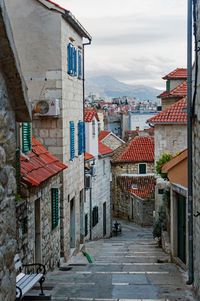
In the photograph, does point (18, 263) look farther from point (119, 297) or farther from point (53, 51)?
point (53, 51)

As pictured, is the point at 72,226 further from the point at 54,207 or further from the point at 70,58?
the point at 70,58

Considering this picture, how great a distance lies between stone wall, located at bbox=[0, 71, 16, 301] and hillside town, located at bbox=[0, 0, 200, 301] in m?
0.01

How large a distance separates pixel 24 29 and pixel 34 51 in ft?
2.43

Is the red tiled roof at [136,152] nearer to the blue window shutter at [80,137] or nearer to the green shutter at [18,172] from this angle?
the blue window shutter at [80,137]

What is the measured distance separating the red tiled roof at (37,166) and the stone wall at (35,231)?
0.24 m

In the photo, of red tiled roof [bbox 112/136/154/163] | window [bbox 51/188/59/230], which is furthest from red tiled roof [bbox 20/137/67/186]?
red tiled roof [bbox 112/136/154/163]

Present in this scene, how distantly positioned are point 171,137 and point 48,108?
9488 mm

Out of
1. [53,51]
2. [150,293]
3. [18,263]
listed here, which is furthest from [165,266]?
[53,51]

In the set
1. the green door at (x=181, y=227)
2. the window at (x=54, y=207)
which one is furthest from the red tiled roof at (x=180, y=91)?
the window at (x=54, y=207)

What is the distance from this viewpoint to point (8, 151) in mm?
5316

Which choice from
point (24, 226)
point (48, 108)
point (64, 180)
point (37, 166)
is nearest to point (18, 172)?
point (24, 226)

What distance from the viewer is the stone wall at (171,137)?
20891mm

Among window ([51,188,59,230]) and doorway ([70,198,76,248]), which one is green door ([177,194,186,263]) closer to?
window ([51,188,59,230])

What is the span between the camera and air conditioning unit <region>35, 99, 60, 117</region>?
12992 millimetres
